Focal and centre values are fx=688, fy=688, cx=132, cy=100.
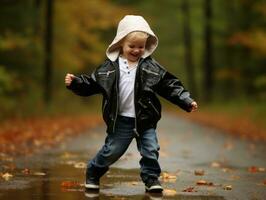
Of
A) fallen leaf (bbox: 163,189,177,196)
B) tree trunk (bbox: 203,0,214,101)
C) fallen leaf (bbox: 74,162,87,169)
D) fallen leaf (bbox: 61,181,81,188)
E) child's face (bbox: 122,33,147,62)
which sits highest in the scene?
tree trunk (bbox: 203,0,214,101)

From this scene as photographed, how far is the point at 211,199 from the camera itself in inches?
279

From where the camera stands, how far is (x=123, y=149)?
25.3 feet

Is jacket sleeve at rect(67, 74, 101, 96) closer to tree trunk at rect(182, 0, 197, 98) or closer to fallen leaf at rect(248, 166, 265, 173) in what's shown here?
fallen leaf at rect(248, 166, 265, 173)

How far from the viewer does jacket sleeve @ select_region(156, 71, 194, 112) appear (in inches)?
303

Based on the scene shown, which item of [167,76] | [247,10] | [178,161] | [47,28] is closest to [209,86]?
[247,10]

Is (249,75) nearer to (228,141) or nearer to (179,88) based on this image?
(228,141)

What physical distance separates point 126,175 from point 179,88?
200 cm

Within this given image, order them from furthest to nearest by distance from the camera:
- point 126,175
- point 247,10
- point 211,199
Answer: point 247,10
point 126,175
point 211,199

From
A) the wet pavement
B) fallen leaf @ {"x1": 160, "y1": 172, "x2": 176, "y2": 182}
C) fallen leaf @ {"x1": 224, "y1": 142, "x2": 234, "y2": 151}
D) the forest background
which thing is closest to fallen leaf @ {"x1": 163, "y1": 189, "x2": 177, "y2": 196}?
the wet pavement

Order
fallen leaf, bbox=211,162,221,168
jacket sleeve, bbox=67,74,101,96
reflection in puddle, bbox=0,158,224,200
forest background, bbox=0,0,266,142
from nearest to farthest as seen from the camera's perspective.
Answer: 1. reflection in puddle, bbox=0,158,224,200
2. jacket sleeve, bbox=67,74,101,96
3. fallen leaf, bbox=211,162,221,168
4. forest background, bbox=0,0,266,142

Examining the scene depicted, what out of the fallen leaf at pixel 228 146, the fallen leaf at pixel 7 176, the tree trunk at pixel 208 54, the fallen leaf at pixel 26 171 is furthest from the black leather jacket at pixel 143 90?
the tree trunk at pixel 208 54

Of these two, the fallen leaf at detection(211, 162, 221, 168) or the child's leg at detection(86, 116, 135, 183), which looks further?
the fallen leaf at detection(211, 162, 221, 168)

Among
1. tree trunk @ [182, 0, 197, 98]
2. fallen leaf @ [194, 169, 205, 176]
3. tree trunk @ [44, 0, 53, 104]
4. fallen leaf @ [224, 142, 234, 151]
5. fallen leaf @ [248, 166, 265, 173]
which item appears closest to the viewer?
fallen leaf @ [194, 169, 205, 176]

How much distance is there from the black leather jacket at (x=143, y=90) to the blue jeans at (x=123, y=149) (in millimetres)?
89
